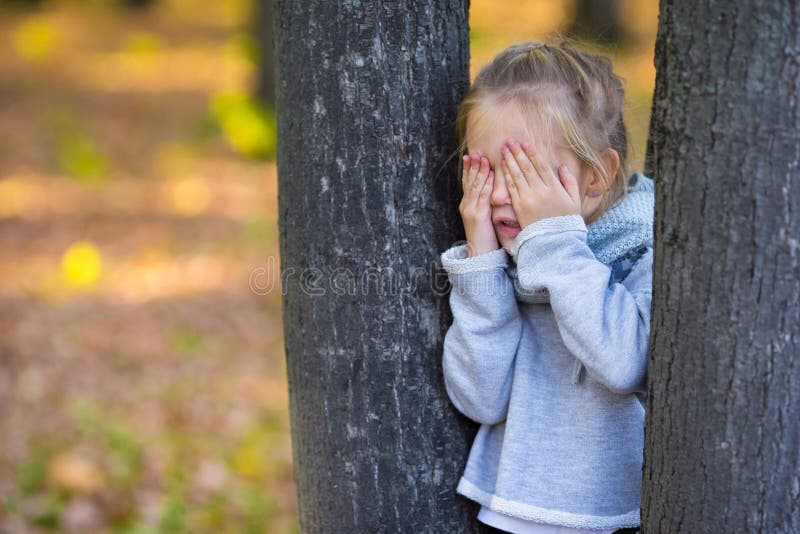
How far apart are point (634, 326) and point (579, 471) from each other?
1.25ft

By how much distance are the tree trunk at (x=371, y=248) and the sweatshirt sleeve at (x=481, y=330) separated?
0.20ft

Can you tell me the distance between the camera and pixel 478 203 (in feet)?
6.29

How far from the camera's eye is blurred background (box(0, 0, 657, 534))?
421 cm

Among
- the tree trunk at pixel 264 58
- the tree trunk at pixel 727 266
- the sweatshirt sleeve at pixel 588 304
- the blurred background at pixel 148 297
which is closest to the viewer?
the tree trunk at pixel 727 266

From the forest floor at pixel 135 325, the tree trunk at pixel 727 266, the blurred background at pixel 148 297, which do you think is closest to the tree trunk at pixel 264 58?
the blurred background at pixel 148 297

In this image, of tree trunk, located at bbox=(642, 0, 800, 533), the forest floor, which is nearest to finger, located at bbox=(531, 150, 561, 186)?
tree trunk, located at bbox=(642, 0, 800, 533)

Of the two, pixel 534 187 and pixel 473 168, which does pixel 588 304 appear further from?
pixel 473 168

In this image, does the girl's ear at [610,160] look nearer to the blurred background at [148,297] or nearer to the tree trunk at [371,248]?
the blurred background at [148,297]

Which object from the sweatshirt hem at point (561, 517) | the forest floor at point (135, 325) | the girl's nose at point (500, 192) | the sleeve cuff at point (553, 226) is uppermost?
the girl's nose at point (500, 192)

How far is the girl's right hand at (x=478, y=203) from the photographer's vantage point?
1907 mm

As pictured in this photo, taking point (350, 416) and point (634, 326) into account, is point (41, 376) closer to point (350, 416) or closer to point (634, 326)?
point (350, 416)

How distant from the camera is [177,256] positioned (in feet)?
24.7

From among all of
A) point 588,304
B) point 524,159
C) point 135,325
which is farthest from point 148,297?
point 588,304

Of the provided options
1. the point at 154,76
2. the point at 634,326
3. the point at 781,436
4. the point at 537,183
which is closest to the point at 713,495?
the point at 781,436
